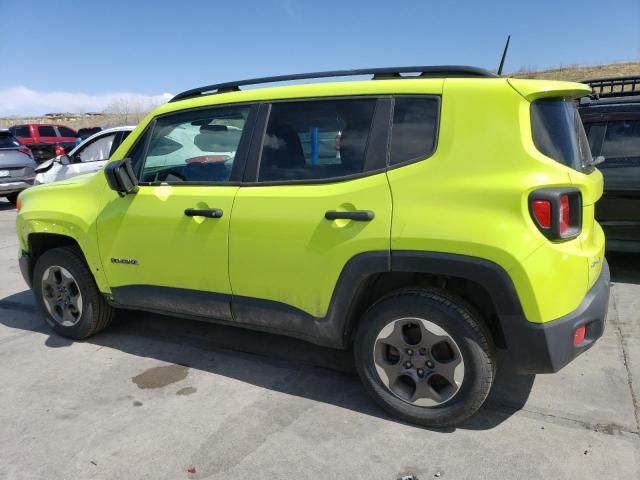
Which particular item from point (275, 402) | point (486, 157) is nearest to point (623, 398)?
point (486, 157)

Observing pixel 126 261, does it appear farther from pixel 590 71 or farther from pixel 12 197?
pixel 590 71

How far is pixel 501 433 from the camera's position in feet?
8.95

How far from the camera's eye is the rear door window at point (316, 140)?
2.83 m

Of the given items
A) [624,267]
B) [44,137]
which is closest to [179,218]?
[624,267]

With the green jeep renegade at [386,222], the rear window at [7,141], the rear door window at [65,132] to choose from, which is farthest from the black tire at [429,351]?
the rear door window at [65,132]

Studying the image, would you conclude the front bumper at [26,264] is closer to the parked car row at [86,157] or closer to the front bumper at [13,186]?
the parked car row at [86,157]

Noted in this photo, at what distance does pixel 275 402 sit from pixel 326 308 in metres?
0.69

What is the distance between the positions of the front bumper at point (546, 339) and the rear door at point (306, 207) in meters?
0.74

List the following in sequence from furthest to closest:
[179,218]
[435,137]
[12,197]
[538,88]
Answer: [12,197] < [179,218] < [435,137] < [538,88]

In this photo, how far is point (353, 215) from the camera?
2699 mm

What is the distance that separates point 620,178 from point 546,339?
334 cm

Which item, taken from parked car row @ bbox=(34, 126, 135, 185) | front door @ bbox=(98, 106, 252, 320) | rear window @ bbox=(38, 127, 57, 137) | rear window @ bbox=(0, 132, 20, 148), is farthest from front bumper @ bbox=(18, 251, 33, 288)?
rear window @ bbox=(38, 127, 57, 137)

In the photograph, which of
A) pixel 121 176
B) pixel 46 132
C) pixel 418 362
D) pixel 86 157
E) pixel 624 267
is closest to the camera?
pixel 418 362

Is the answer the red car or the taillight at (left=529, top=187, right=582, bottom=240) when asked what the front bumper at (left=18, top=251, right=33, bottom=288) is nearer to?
the taillight at (left=529, top=187, right=582, bottom=240)
